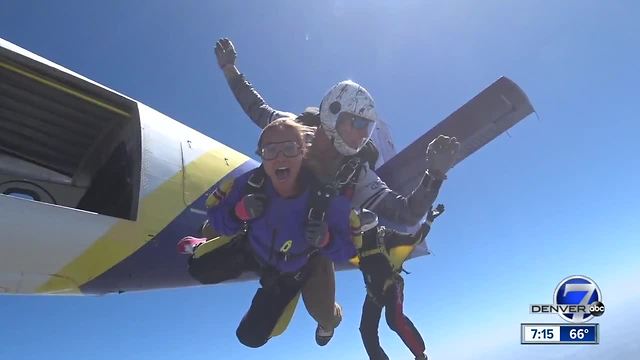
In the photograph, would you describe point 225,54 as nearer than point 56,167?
Yes

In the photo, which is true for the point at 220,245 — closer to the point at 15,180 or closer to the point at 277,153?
the point at 277,153

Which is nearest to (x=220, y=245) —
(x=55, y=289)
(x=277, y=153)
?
(x=277, y=153)

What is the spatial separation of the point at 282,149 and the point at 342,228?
571 mm

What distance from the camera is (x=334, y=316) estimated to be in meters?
A: 3.27

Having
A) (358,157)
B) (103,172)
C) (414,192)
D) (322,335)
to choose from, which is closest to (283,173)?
(358,157)

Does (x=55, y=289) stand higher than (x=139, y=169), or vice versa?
(x=139, y=169)

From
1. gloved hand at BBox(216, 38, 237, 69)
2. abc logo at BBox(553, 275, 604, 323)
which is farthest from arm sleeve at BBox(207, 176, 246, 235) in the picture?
abc logo at BBox(553, 275, 604, 323)

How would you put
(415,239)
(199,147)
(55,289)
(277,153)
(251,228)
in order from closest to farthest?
(277,153), (251,228), (415,239), (55,289), (199,147)

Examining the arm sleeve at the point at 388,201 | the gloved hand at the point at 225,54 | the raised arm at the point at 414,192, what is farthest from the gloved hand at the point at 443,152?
the gloved hand at the point at 225,54

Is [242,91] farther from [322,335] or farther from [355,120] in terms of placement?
[322,335]

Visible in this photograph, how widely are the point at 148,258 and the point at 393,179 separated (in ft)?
8.16

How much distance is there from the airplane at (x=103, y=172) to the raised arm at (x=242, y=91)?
0.97 meters

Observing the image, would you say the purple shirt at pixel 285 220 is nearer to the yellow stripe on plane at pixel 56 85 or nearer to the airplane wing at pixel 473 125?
the airplane wing at pixel 473 125

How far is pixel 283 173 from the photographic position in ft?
7.52
